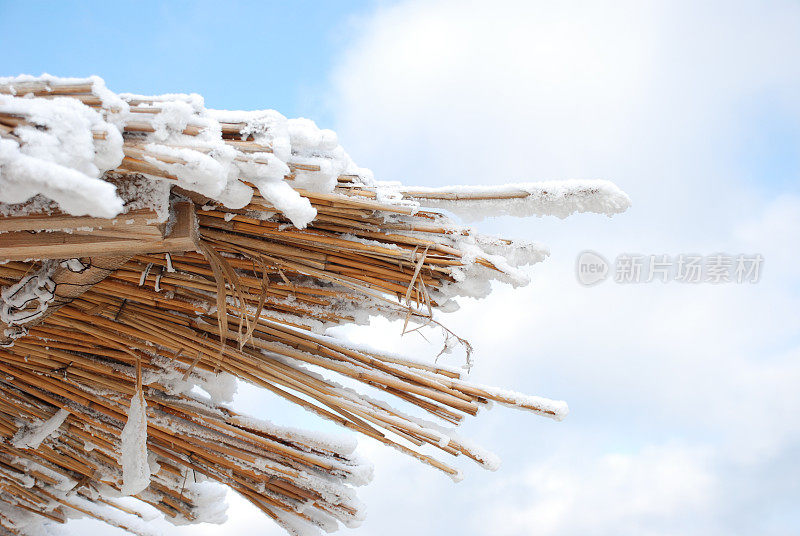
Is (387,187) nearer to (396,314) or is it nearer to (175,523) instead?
(396,314)

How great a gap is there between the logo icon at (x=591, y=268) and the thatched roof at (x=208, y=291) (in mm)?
793

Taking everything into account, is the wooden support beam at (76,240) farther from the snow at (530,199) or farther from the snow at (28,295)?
the snow at (530,199)

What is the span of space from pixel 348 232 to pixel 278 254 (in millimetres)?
141

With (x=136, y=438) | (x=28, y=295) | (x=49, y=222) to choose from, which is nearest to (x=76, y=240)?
(x=49, y=222)

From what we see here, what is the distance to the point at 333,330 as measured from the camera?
1.38 metres

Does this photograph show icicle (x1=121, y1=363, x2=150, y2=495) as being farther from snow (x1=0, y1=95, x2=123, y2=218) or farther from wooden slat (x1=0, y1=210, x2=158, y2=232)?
snow (x1=0, y1=95, x2=123, y2=218)

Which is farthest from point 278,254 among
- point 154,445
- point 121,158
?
point 154,445

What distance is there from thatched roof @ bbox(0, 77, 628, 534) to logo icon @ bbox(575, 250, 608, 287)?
2.60 feet

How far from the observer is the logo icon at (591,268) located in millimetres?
1903

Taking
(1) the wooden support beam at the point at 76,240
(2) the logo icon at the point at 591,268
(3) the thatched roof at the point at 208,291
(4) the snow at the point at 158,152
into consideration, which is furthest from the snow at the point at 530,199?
(2) the logo icon at the point at 591,268

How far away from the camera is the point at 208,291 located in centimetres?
130

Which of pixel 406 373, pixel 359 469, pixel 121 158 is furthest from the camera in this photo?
pixel 359 469

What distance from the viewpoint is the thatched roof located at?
2.54 ft

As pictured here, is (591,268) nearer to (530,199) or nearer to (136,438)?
(530,199)
